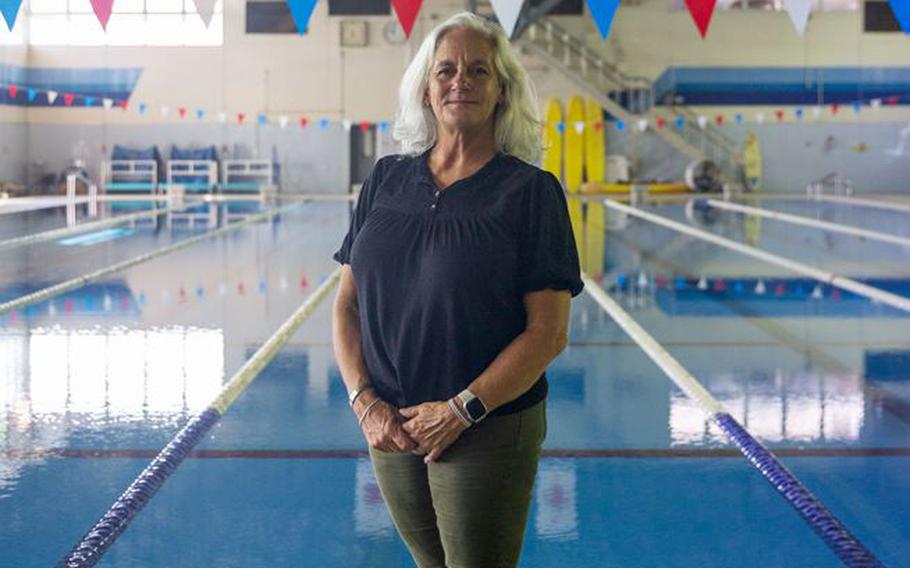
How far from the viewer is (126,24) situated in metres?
29.0

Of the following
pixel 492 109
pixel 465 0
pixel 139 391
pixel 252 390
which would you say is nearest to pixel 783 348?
pixel 252 390

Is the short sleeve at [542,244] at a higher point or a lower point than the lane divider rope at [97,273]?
higher

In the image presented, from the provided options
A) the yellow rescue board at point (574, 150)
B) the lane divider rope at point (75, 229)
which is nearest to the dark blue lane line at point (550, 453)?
the lane divider rope at point (75, 229)

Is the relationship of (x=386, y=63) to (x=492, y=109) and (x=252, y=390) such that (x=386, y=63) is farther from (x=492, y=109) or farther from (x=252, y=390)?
(x=492, y=109)

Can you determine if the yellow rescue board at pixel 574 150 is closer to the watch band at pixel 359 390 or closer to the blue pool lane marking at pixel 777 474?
the blue pool lane marking at pixel 777 474

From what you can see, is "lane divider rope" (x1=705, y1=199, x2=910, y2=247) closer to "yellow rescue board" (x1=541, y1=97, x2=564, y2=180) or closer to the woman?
"yellow rescue board" (x1=541, y1=97, x2=564, y2=180)

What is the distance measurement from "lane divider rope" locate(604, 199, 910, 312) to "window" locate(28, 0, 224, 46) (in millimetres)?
13665

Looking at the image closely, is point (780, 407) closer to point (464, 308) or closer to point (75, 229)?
point (464, 308)

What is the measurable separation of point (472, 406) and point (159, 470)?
2216 mm

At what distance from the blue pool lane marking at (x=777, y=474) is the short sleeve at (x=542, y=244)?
1553mm

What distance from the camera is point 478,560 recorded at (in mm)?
2342

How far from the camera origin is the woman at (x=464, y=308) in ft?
7.48

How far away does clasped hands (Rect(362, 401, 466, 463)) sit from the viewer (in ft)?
7.42

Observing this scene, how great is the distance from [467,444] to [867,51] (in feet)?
95.9
